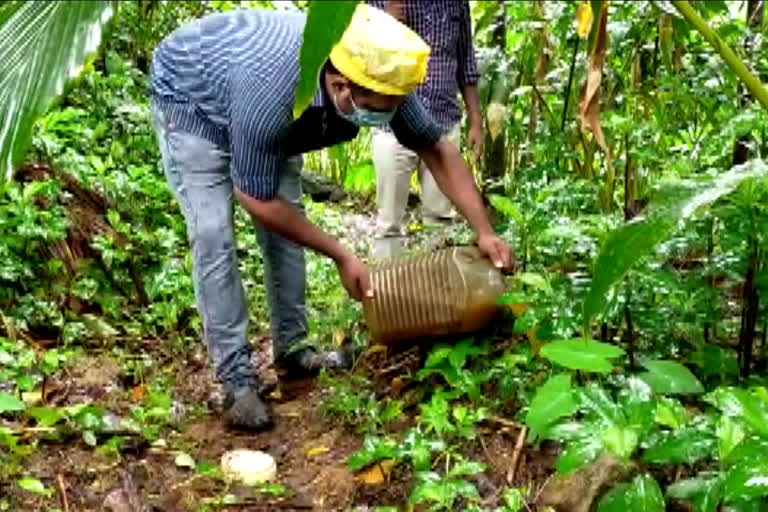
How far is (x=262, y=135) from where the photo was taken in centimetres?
300

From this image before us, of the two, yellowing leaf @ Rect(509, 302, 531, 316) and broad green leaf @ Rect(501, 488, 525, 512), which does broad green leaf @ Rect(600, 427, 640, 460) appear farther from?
yellowing leaf @ Rect(509, 302, 531, 316)

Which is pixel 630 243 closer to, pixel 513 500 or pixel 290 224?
pixel 513 500

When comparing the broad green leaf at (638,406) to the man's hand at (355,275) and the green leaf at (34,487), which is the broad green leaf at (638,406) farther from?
the green leaf at (34,487)

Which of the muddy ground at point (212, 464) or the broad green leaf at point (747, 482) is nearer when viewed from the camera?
the broad green leaf at point (747, 482)

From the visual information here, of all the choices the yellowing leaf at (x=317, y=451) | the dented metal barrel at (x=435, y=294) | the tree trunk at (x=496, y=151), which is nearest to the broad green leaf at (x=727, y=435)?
the dented metal barrel at (x=435, y=294)

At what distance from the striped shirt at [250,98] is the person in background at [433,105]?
37.8 inches

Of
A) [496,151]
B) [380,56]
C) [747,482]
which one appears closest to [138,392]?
[380,56]

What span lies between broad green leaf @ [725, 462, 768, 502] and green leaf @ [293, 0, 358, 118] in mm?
1149

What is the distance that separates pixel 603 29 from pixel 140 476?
180 centimetres

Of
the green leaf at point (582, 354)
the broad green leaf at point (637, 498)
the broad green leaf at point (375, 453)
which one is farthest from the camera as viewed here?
the broad green leaf at point (375, 453)

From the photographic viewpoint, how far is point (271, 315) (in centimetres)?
387

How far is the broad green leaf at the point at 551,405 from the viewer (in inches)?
91.0

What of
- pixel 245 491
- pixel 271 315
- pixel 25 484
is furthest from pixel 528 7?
pixel 25 484

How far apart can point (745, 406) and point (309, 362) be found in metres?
2.08
